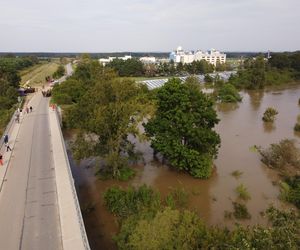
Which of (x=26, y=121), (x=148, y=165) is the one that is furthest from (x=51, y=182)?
(x=26, y=121)

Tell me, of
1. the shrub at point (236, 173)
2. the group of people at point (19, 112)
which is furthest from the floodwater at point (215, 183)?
the group of people at point (19, 112)

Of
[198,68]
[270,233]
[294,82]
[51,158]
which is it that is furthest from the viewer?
[198,68]

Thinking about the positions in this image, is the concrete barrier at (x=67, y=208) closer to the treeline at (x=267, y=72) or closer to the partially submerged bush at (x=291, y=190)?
the partially submerged bush at (x=291, y=190)

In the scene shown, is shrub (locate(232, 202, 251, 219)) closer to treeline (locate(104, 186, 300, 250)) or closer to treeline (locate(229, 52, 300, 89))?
treeline (locate(104, 186, 300, 250))

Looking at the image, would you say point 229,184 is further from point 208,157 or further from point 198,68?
point 198,68

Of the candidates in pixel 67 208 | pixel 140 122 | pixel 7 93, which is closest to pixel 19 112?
pixel 7 93

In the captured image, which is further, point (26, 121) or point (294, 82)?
point (294, 82)

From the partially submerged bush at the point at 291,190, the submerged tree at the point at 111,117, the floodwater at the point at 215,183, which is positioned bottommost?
the floodwater at the point at 215,183
